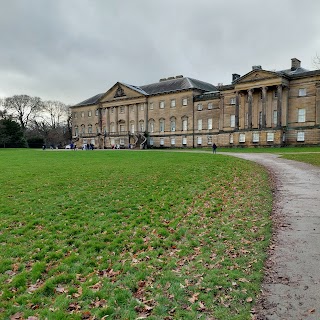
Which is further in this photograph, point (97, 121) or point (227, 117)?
point (97, 121)

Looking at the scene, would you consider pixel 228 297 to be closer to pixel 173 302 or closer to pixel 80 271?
pixel 173 302

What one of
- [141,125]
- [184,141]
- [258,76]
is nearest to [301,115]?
[258,76]

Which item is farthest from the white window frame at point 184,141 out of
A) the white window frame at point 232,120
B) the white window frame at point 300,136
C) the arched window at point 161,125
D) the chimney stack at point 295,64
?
the chimney stack at point 295,64

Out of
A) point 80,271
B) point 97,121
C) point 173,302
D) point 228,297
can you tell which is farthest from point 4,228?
point 97,121

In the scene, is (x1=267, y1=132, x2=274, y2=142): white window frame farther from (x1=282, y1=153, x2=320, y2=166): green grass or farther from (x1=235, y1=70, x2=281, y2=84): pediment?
(x1=282, y1=153, x2=320, y2=166): green grass

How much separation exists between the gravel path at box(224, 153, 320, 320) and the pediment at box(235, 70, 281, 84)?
45341 mm

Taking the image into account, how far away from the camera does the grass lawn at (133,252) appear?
197 inches

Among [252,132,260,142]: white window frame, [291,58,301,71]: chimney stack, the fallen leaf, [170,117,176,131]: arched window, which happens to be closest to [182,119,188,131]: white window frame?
[170,117,176,131]: arched window

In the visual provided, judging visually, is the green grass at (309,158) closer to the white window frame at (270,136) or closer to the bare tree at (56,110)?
the white window frame at (270,136)

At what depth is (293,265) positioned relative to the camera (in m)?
6.02

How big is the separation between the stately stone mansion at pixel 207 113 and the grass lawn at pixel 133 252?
43.4 m

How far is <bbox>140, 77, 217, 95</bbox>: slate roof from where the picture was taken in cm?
6681

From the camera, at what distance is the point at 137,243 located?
7609 millimetres

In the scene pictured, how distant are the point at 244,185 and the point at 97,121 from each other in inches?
2887
